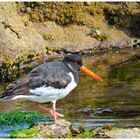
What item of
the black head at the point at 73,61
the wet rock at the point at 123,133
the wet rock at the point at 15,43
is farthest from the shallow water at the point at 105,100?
the wet rock at the point at 15,43

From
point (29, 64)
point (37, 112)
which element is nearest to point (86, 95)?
point (37, 112)

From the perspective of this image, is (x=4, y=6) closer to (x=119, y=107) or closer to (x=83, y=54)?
(x=83, y=54)

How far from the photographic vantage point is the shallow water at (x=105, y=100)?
490 inches

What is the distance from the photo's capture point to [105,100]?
48.6 feet

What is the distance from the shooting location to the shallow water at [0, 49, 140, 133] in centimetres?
1245

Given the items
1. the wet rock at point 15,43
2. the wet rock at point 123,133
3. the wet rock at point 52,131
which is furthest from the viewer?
the wet rock at point 15,43

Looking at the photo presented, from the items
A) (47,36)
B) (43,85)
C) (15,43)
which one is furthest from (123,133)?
(47,36)

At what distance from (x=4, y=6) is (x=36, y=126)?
526 inches

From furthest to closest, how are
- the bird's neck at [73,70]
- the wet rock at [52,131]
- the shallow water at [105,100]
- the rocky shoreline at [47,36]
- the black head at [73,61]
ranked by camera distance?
1. the rocky shoreline at [47,36]
2. the shallow water at [105,100]
3. the black head at [73,61]
4. the bird's neck at [73,70]
5. the wet rock at [52,131]

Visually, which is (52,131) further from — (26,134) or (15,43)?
(15,43)

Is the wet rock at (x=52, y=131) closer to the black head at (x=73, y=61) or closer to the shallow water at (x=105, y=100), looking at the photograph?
the shallow water at (x=105, y=100)

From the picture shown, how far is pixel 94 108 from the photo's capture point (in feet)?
45.2

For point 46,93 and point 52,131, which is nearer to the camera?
point 52,131

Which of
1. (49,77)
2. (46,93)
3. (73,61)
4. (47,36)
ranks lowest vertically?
(47,36)
